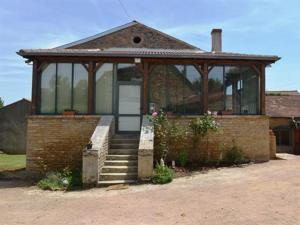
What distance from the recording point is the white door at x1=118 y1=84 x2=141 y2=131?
15352mm

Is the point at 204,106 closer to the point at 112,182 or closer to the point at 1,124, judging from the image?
the point at 112,182

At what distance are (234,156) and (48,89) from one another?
745cm

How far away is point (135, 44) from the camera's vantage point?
71.7 ft

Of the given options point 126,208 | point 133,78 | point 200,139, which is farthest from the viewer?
point 133,78

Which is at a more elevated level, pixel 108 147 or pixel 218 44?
pixel 218 44

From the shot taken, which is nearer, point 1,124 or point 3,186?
point 3,186

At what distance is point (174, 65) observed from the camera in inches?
595

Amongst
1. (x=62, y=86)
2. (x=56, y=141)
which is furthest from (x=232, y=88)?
(x=56, y=141)

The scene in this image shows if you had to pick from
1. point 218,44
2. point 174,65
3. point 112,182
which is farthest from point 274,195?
point 218,44

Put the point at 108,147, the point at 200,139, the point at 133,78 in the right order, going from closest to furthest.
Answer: the point at 108,147, the point at 200,139, the point at 133,78

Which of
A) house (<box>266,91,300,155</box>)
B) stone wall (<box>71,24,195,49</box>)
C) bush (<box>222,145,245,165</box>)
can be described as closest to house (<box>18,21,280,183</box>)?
bush (<box>222,145,245,165</box>)

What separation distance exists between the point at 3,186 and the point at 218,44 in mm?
13064

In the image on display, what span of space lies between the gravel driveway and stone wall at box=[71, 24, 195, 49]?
11375mm

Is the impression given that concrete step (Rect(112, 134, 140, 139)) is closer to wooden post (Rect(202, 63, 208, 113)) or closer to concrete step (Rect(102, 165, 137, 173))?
concrete step (Rect(102, 165, 137, 173))
